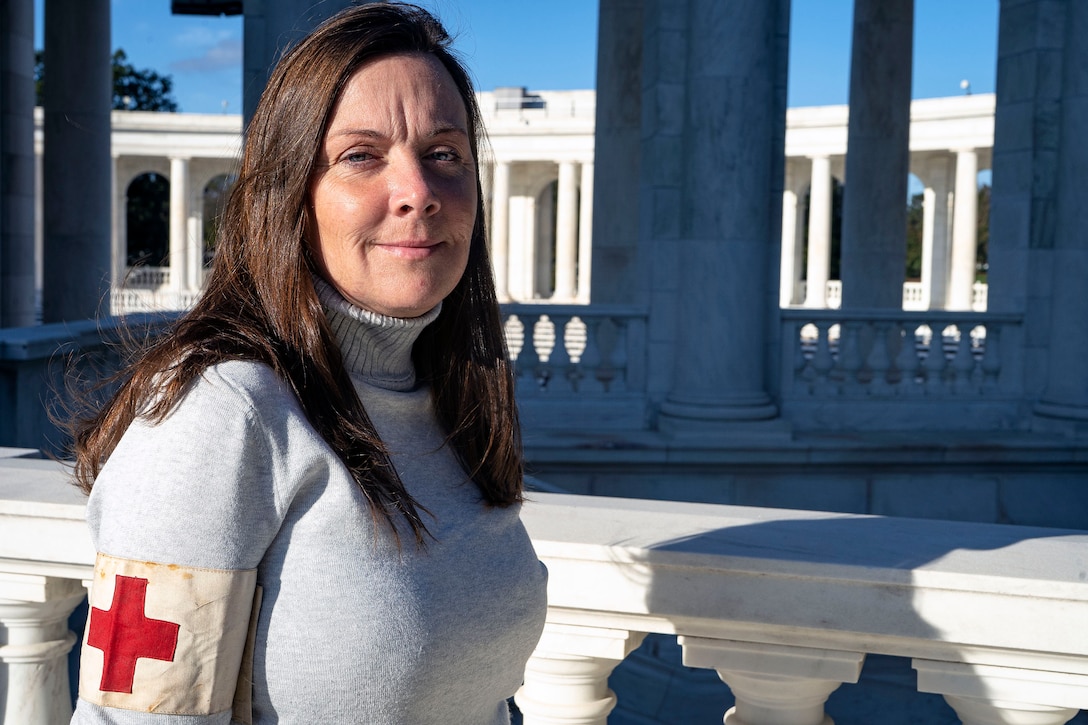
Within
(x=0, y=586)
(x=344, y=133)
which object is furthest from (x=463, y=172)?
(x=0, y=586)

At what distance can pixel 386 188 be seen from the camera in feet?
17.7

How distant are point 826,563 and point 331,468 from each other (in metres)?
3.66

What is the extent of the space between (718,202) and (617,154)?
55.3 feet

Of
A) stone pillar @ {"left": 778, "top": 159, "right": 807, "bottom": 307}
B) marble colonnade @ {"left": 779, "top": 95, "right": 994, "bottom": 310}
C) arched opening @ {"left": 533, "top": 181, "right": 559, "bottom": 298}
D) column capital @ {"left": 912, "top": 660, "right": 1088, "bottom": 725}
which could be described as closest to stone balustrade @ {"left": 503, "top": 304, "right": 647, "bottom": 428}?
column capital @ {"left": 912, "top": 660, "right": 1088, "bottom": 725}

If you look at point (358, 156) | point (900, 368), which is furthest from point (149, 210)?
point (358, 156)

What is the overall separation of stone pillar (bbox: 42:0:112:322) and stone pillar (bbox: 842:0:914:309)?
116 ft

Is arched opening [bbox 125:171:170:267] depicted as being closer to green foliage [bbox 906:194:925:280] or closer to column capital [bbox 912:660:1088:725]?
green foliage [bbox 906:194:925:280]

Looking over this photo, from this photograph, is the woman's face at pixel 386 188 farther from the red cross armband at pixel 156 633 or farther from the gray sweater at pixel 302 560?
the red cross armband at pixel 156 633

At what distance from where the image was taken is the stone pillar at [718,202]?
1188 inches

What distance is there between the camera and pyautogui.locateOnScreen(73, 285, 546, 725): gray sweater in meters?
4.36

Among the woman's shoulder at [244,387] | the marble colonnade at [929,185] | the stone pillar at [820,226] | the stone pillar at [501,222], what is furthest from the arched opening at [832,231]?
the woman's shoulder at [244,387]

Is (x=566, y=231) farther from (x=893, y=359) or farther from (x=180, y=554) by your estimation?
(x=180, y=554)

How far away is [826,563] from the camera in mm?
7051

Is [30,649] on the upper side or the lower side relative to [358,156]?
lower
